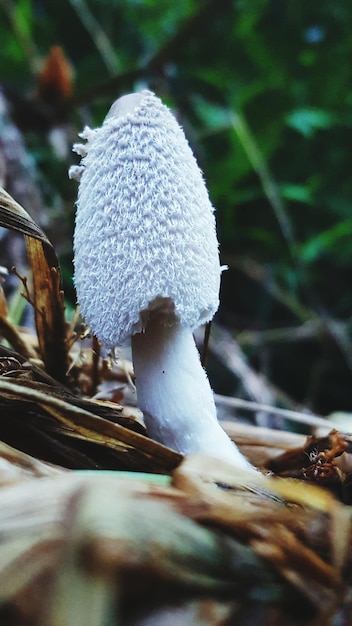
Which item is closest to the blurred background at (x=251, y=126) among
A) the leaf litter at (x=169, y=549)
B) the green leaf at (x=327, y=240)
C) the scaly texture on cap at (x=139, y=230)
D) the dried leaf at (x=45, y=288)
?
the green leaf at (x=327, y=240)

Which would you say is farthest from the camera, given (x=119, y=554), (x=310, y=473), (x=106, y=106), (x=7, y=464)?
(x=106, y=106)

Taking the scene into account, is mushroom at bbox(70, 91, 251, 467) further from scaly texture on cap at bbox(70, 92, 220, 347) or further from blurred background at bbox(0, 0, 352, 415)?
blurred background at bbox(0, 0, 352, 415)

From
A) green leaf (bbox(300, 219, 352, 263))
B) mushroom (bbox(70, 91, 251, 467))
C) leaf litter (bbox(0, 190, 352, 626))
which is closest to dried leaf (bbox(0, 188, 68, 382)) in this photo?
mushroom (bbox(70, 91, 251, 467))

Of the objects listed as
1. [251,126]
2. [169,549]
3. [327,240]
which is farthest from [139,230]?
[251,126]


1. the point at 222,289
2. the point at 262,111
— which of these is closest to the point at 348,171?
the point at 262,111

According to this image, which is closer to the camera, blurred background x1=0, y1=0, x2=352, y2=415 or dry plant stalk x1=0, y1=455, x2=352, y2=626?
dry plant stalk x1=0, y1=455, x2=352, y2=626

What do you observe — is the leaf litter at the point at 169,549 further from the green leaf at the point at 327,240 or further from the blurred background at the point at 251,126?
the green leaf at the point at 327,240

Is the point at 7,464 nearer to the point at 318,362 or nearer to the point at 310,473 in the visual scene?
the point at 310,473

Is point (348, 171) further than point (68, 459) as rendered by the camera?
Yes
